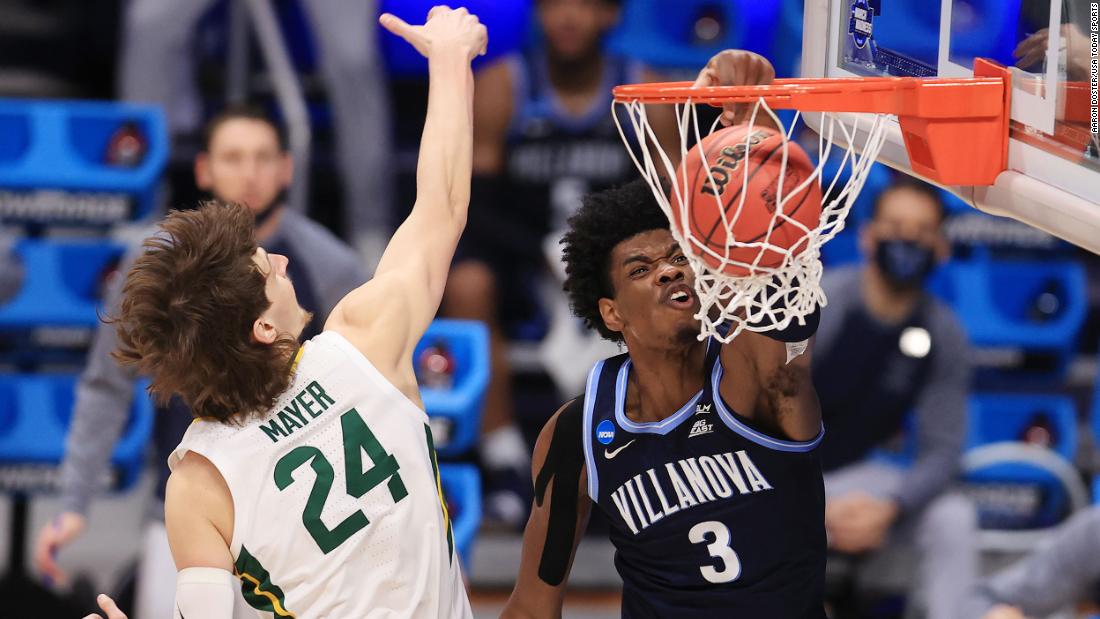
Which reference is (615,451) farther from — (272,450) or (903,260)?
(903,260)

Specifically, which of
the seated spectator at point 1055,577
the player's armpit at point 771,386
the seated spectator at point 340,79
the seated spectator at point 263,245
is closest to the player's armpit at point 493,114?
the seated spectator at point 340,79

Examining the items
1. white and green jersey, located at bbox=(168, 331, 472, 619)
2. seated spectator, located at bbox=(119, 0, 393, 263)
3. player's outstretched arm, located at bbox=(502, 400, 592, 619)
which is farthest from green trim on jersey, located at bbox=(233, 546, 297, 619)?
seated spectator, located at bbox=(119, 0, 393, 263)

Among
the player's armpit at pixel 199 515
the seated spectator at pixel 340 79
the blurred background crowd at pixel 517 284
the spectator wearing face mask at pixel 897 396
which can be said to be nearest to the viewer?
the player's armpit at pixel 199 515

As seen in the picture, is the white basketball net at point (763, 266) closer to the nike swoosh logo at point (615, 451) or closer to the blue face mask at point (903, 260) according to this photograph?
the nike swoosh logo at point (615, 451)

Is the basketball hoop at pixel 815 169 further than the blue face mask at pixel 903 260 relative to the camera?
No

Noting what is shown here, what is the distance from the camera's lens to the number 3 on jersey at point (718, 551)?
2.85 m

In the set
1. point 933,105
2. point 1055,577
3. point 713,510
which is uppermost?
point 933,105

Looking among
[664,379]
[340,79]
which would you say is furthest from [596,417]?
[340,79]

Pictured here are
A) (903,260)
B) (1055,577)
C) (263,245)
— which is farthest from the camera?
(903,260)

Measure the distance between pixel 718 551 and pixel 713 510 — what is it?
0.08m

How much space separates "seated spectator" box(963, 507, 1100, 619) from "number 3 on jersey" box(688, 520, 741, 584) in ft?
6.56

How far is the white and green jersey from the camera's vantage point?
259cm

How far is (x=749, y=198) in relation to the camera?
8.37 ft

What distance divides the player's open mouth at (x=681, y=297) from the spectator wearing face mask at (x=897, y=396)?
2.55 metres
